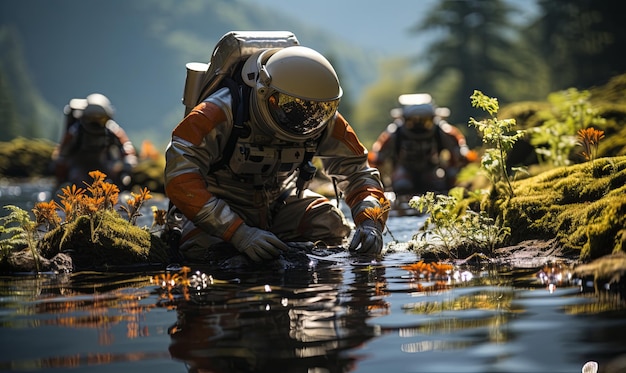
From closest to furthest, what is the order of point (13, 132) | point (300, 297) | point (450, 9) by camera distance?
point (300, 297) → point (450, 9) → point (13, 132)

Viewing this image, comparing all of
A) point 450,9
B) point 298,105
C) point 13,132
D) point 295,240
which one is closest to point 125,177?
point 295,240

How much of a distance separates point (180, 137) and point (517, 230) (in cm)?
270

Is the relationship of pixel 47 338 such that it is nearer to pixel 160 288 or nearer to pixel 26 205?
pixel 160 288

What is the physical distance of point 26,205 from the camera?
59.4 ft

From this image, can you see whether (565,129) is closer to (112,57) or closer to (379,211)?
(379,211)

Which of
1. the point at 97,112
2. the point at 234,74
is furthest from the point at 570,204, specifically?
the point at 97,112

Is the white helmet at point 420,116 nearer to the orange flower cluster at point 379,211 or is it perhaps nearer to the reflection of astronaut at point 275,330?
the orange flower cluster at point 379,211

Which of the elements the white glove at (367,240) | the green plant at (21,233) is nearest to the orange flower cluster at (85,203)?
the green plant at (21,233)

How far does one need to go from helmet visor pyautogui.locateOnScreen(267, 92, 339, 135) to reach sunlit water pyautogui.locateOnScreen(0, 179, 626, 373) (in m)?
1.28

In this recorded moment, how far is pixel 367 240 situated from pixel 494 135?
4.48ft

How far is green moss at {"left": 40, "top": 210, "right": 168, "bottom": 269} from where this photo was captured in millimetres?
7340

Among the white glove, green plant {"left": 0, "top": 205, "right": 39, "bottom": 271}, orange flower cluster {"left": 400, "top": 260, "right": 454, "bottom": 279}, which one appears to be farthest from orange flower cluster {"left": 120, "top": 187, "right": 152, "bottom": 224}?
orange flower cluster {"left": 400, "top": 260, "right": 454, "bottom": 279}

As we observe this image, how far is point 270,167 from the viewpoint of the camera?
7.57m

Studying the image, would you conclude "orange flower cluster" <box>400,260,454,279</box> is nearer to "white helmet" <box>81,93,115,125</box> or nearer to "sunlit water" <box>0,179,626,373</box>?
"sunlit water" <box>0,179,626,373</box>
